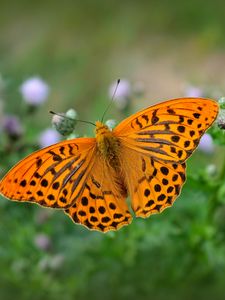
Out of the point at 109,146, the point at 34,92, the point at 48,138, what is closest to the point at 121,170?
the point at 109,146

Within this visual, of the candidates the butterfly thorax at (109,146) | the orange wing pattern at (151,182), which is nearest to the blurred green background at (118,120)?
the orange wing pattern at (151,182)

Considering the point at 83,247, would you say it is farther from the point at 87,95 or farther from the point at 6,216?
the point at 87,95

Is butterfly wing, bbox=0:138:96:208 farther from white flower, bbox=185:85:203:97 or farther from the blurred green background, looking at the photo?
white flower, bbox=185:85:203:97

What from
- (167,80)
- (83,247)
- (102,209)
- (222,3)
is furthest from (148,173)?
(222,3)

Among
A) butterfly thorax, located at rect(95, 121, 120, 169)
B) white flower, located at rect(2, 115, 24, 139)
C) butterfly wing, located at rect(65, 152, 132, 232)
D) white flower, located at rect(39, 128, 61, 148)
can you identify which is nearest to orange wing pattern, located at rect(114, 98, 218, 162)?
butterfly thorax, located at rect(95, 121, 120, 169)

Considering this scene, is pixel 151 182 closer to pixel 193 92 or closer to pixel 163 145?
pixel 163 145

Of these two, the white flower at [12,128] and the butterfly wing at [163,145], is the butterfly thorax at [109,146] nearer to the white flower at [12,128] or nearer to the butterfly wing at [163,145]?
the butterfly wing at [163,145]
